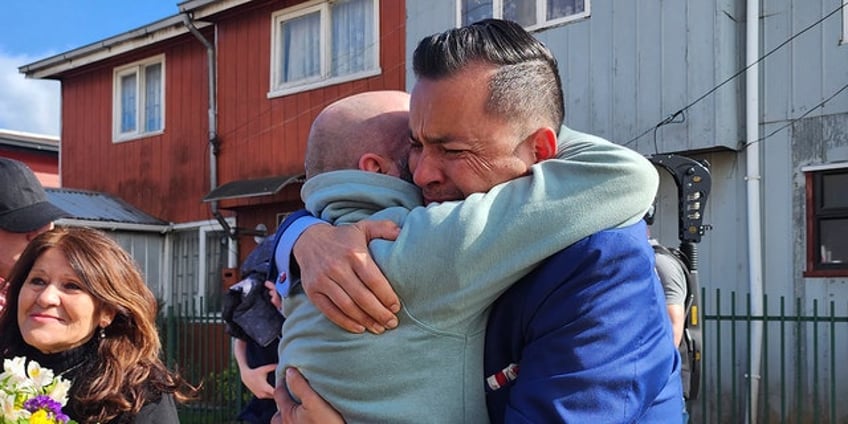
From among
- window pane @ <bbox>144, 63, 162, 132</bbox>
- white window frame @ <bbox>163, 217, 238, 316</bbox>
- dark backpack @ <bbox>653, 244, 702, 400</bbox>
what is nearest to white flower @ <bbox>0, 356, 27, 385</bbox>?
dark backpack @ <bbox>653, 244, 702, 400</bbox>

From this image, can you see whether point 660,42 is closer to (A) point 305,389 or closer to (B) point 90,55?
(A) point 305,389

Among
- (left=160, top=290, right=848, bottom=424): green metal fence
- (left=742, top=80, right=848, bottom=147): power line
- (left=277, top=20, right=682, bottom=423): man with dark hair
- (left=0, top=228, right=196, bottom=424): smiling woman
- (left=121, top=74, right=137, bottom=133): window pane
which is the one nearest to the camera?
(left=277, top=20, right=682, bottom=423): man with dark hair

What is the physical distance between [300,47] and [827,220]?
Result: 7.58 metres

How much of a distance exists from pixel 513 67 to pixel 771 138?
7.52m

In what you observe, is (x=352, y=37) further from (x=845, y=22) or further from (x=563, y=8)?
(x=845, y=22)

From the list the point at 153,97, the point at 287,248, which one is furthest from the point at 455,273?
the point at 153,97

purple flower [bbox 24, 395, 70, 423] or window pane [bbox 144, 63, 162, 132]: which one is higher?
window pane [bbox 144, 63, 162, 132]

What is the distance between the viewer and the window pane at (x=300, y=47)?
1198cm

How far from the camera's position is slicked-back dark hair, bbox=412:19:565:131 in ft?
4.33

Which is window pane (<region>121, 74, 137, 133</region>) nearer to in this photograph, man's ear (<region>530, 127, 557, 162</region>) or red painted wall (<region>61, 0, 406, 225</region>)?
red painted wall (<region>61, 0, 406, 225</region>)

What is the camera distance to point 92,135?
602 inches

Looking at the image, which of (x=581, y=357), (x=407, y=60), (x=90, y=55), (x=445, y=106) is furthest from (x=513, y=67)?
(x=90, y=55)

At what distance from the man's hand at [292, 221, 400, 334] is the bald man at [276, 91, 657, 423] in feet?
0.06

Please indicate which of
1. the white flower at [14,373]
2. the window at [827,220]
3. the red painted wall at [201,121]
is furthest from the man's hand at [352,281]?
the red painted wall at [201,121]
